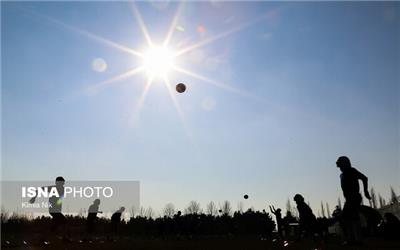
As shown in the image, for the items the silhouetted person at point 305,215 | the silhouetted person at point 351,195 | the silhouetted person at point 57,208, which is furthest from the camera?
the silhouetted person at point 57,208

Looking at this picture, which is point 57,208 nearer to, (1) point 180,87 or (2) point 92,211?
(2) point 92,211

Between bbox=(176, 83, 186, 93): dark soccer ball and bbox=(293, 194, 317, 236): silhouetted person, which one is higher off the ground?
bbox=(176, 83, 186, 93): dark soccer ball

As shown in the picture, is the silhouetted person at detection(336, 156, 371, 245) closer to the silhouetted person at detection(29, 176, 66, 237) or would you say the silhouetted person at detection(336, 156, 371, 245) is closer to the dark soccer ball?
the silhouetted person at detection(29, 176, 66, 237)

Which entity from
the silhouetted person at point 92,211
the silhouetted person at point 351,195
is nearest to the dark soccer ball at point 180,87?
the silhouetted person at point 92,211

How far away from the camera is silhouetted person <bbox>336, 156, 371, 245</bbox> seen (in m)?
A: 9.67

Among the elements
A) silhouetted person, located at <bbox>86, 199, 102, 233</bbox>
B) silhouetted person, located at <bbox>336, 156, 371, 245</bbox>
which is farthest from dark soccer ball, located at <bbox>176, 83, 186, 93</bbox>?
silhouetted person, located at <bbox>336, 156, 371, 245</bbox>

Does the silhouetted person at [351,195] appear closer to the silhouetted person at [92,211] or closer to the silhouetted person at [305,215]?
the silhouetted person at [305,215]

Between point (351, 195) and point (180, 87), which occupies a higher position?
point (180, 87)

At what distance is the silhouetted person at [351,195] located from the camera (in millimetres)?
9672

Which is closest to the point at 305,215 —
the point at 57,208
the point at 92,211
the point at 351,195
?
the point at 351,195

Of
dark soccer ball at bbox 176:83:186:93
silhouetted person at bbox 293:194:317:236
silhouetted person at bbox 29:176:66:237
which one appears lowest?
silhouetted person at bbox 293:194:317:236

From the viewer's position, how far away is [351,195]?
31.9ft

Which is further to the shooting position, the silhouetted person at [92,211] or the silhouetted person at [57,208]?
the silhouetted person at [92,211]

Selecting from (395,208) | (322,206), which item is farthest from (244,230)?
(322,206)
